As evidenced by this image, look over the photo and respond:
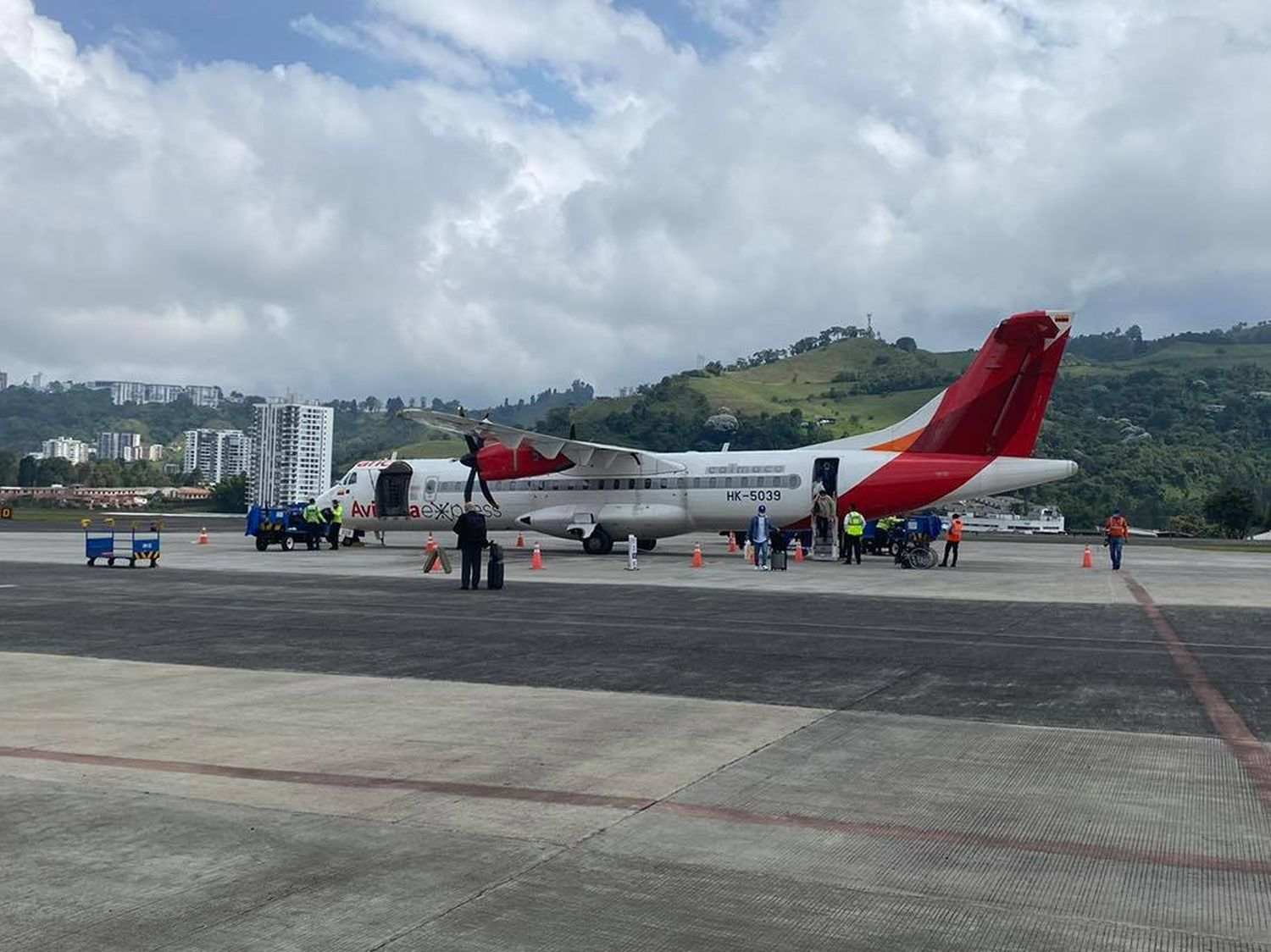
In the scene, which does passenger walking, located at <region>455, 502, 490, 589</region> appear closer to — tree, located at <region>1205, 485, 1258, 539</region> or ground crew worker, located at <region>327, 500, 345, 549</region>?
ground crew worker, located at <region>327, 500, 345, 549</region>

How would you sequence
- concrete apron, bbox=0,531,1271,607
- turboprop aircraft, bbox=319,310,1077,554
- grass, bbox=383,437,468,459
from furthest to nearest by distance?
grass, bbox=383,437,468,459, turboprop aircraft, bbox=319,310,1077,554, concrete apron, bbox=0,531,1271,607

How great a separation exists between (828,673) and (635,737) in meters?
3.84

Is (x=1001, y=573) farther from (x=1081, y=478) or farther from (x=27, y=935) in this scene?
(x=1081, y=478)

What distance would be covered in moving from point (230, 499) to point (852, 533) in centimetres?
9378

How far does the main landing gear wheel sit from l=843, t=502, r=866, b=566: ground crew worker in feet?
25.6

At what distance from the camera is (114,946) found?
4160 mm

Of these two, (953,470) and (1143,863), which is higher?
(953,470)

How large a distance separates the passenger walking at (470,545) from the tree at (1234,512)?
250ft

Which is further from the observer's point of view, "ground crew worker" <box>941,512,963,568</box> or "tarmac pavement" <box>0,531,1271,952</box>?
"ground crew worker" <box>941,512,963,568</box>

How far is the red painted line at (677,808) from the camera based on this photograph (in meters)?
5.43

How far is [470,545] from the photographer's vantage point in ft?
70.8

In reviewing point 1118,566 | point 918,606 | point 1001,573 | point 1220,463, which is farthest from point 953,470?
point 1220,463

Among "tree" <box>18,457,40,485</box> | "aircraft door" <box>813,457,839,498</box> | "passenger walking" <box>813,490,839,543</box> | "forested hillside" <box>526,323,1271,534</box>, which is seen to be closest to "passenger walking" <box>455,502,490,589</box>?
"passenger walking" <box>813,490,839,543</box>

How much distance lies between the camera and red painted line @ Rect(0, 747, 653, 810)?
6348mm
